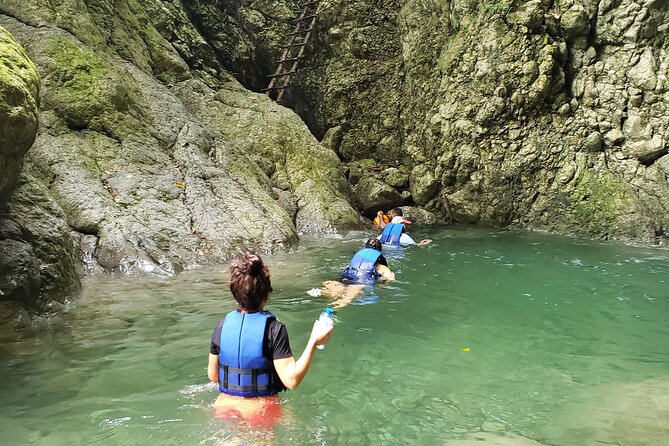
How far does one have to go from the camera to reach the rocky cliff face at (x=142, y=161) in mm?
9281

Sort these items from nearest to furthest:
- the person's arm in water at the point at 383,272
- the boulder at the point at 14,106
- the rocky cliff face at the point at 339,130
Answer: the boulder at the point at 14,106 < the person's arm in water at the point at 383,272 < the rocky cliff face at the point at 339,130

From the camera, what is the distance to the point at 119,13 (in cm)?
1603

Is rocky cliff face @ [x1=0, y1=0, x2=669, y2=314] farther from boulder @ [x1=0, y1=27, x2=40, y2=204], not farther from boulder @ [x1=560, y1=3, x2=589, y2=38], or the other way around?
boulder @ [x1=0, y1=27, x2=40, y2=204]

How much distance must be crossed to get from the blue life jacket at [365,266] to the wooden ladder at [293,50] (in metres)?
13.5

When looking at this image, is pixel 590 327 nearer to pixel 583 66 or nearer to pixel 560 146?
pixel 560 146

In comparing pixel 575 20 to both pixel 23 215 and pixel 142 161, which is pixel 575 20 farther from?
pixel 23 215

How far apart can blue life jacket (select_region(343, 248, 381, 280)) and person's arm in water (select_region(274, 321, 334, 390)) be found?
16.3 feet

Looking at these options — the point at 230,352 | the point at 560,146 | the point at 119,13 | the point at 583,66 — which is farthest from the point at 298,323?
the point at 119,13

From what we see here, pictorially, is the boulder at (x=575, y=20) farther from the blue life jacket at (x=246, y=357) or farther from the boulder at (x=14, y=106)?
the blue life jacket at (x=246, y=357)

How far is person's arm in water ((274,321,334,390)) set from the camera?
10.7 ft

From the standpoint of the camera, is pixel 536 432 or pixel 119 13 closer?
pixel 536 432

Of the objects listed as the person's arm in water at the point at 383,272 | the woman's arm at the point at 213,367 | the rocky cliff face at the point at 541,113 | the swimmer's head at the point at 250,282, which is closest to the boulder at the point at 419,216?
the rocky cliff face at the point at 541,113

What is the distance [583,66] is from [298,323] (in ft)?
39.8

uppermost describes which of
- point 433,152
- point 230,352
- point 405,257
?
point 433,152
